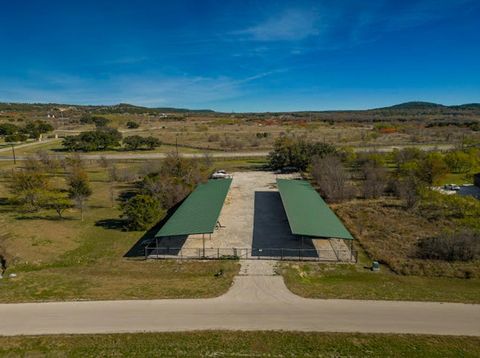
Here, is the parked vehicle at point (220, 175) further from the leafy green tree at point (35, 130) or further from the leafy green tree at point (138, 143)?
the leafy green tree at point (35, 130)

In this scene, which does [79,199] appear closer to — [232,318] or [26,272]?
[26,272]

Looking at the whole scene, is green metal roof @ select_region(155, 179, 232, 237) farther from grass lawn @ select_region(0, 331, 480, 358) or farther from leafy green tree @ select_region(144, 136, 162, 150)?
leafy green tree @ select_region(144, 136, 162, 150)

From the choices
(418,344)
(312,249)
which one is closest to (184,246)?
(312,249)

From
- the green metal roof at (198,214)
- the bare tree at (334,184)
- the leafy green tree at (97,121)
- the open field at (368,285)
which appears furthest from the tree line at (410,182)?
the leafy green tree at (97,121)

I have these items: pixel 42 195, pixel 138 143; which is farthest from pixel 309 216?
pixel 138 143

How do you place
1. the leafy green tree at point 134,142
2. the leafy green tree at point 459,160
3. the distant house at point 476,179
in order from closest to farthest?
1. the distant house at point 476,179
2. the leafy green tree at point 459,160
3. the leafy green tree at point 134,142

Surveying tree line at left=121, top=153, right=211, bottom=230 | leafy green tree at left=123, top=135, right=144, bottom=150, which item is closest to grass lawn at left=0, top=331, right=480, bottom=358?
tree line at left=121, top=153, right=211, bottom=230
